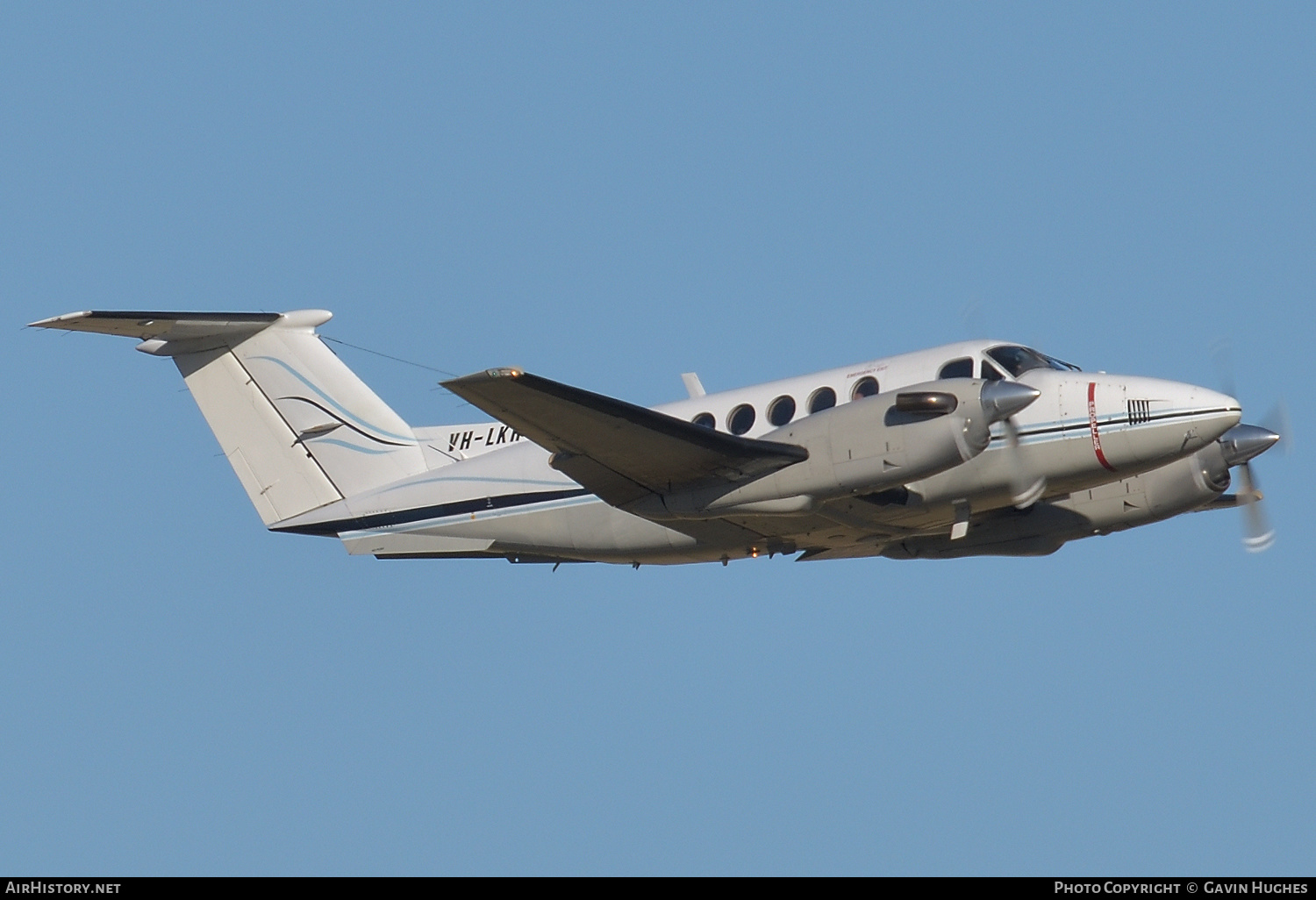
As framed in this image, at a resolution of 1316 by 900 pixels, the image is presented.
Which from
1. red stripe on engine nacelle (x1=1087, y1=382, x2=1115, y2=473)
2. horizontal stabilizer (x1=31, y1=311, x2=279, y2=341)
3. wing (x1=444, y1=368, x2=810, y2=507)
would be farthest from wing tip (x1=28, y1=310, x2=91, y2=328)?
red stripe on engine nacelle (x1=1087, y1=382, x2=1115, y2=473)

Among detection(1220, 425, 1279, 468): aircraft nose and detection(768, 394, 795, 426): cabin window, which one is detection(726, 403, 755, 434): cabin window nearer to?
detection(768, 394, 795, 426): cabin window

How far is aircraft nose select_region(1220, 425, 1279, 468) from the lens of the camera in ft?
53.4

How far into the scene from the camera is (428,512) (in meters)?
17.3

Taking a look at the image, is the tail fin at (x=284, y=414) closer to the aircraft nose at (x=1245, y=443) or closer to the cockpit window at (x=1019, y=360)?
the cockpit window at (x=1019, y=360)

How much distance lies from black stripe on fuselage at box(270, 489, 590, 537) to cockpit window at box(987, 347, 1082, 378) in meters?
4.55

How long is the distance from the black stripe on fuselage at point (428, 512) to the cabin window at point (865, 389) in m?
3.09

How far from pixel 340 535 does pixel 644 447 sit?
201 inches

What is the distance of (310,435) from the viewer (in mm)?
18422

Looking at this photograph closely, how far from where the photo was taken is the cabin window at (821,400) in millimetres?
15391

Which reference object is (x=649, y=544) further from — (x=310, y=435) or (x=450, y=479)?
(x=310, y=435)

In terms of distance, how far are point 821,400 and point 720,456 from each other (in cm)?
156

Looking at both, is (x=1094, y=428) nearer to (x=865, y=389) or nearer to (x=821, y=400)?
(x=865, y=389)
